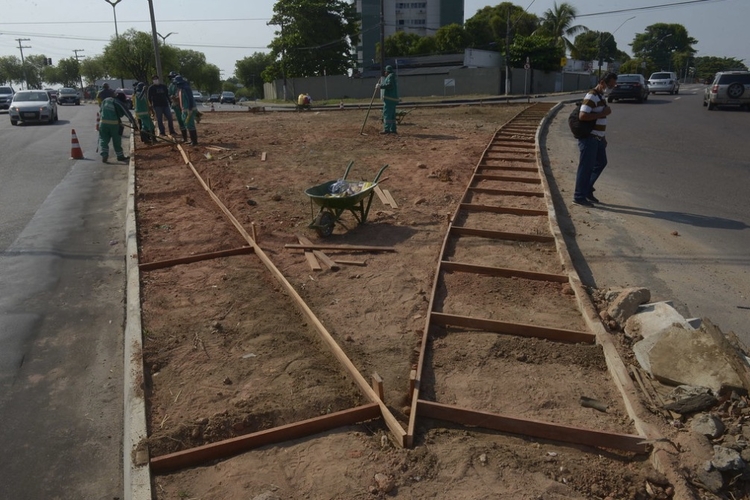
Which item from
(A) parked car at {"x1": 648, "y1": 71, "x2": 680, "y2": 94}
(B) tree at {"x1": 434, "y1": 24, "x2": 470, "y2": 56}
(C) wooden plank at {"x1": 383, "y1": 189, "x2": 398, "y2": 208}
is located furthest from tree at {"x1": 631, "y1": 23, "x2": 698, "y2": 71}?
(C) wooden plank at {"x1": 383, "y1": 189, "x2": 398, "y2": 208}

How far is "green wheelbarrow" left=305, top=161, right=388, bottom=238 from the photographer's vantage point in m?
6.67

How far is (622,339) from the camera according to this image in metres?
4.42

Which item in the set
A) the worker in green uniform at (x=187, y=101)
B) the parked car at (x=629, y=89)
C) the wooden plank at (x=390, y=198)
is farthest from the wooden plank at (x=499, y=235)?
the parked car at (x=629, y=89)

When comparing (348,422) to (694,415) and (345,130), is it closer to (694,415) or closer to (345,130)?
(694,415)

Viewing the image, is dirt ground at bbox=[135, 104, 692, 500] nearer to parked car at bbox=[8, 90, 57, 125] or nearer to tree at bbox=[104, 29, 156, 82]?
parked car at bbox=[8, 90, 57, 125]

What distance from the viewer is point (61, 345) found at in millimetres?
4688

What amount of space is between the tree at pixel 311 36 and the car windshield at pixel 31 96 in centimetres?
3424

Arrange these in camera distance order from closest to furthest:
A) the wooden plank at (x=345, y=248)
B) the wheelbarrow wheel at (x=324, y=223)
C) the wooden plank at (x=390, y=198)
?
the wooden plank at (x=345, y=248)
the wheelbarrow wheel at (x=324, y=223)
the wooden plank at (x=390, y=198)

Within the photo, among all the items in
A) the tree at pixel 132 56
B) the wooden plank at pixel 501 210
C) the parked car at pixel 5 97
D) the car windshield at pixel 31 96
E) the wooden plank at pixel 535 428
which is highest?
the tree at pixel 132 56

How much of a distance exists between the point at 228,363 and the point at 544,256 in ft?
12.1

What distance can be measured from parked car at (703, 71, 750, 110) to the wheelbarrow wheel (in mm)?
22205

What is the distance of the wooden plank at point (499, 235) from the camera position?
21.7 feet

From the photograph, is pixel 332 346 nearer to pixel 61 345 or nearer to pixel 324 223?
pixel 61 345

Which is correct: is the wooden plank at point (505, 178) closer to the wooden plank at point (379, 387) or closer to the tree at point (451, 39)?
the wooden plank at point (379, 387)
